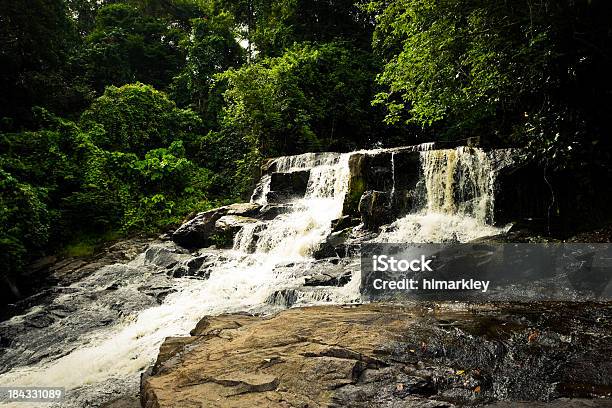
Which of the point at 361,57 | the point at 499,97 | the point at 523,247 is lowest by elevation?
the point at 523,247

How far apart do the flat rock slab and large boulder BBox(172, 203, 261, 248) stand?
833 cm

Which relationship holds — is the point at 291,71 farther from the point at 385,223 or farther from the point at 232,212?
the point at 385,223

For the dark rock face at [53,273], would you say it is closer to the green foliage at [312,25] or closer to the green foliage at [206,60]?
the green foliage at [206,60]

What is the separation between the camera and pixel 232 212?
12.7 m

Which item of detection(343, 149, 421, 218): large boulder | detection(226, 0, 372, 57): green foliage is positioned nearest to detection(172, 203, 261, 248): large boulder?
detection(343, 149, 421, 218): large boulder

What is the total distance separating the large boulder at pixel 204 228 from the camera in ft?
40.9

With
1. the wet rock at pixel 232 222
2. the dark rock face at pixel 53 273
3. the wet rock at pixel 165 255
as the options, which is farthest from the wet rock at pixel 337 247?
the dark rock face at pixel 53 273

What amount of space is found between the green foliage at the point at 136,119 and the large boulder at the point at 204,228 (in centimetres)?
663

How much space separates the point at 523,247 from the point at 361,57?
14206 mm

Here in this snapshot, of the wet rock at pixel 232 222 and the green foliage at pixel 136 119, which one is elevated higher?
the green foliage at pixel 136 119

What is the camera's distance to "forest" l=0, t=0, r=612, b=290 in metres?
7.43

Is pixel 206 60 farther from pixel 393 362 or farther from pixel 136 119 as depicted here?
pixel 393 362

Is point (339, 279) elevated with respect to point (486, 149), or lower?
lower

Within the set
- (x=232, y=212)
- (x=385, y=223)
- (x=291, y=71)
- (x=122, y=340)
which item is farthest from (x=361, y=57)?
(x=122, y=340)
